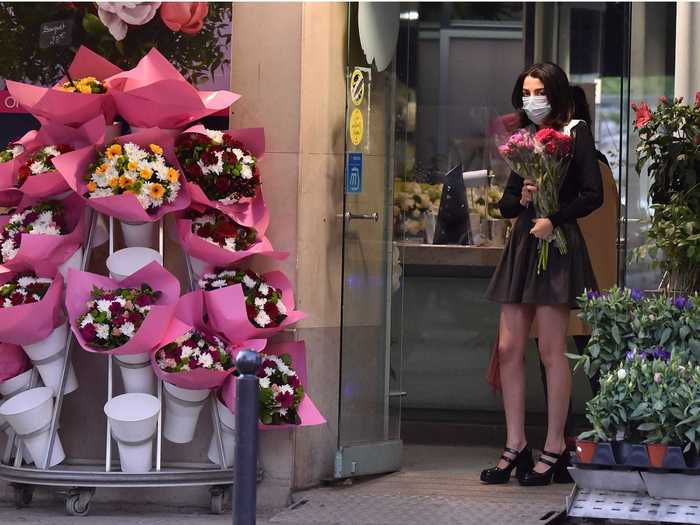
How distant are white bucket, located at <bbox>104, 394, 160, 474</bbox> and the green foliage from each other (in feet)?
4.93

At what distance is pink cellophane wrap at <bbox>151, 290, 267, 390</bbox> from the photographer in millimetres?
5930

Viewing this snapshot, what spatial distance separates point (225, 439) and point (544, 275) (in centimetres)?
166

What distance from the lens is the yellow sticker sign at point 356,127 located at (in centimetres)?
676

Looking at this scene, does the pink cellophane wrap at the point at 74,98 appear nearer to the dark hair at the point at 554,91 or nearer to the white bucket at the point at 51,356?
the white bucket at the point at 51,356

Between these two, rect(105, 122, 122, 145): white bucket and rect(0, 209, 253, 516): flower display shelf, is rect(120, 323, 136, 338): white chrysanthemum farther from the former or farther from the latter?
rect(105, 122, 122, 145): white bucket

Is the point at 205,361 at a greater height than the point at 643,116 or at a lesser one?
lesser

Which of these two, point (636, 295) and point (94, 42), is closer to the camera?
point (636, 295)

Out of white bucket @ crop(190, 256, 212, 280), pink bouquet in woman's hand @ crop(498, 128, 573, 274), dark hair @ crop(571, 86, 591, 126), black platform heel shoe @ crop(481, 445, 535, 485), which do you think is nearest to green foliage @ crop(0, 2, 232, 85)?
white bucket @ crop(190, 256, 212, 280)

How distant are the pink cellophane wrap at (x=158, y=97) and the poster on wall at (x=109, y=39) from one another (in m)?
0.26

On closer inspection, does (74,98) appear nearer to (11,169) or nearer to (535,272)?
(11,169)

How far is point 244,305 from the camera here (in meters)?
6.02

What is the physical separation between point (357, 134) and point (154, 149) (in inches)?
→ 48.0

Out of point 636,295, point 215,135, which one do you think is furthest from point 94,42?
point 636,295

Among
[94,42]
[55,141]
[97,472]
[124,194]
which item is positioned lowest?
[97,472]
